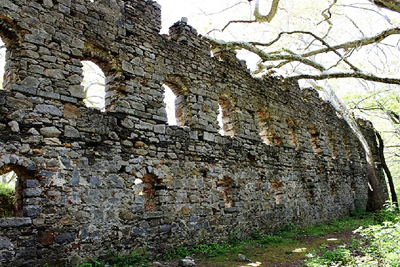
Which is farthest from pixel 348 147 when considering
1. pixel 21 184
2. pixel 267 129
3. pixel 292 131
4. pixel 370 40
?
pixel 21 184

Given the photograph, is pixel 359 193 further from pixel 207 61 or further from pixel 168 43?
pixel 168 43

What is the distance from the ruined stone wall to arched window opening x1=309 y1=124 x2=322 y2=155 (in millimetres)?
3768

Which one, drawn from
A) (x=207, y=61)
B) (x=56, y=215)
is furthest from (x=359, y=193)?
(x=56, y=215)

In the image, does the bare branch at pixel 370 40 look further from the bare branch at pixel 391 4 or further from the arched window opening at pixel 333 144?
the arched window opening at pixel 333 144

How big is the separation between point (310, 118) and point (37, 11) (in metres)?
11.6

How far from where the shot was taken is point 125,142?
6.62 m

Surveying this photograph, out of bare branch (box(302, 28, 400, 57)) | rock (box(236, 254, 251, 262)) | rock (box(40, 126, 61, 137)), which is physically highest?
bare branch (box(302, 28, 400, 57))

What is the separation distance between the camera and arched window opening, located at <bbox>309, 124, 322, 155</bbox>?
46.5ft

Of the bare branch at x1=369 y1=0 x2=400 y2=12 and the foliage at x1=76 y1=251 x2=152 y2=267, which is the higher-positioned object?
the bare branch at x1=369 y1=0 x2=400 y2=12

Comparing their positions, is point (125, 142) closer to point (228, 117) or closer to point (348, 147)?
point (228, 117)

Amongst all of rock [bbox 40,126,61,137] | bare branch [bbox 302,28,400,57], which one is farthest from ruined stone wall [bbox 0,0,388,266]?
bare branch [bbox 302,28,400,57]

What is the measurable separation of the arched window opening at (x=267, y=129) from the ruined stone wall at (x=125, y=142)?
0.14m

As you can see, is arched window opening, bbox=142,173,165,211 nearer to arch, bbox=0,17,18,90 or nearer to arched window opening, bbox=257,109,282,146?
arch, bbox=0,17,18,90

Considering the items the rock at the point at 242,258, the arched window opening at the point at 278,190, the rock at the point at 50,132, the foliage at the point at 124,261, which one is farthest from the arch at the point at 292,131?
the rock at the point at 50,132
